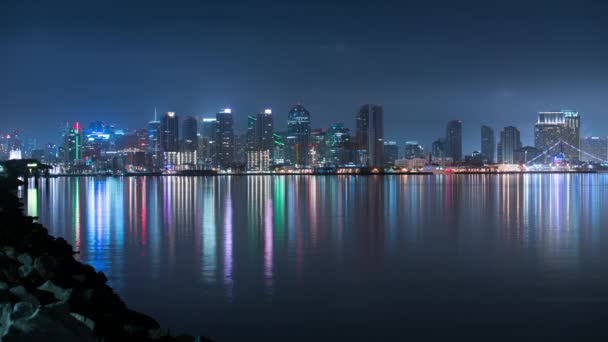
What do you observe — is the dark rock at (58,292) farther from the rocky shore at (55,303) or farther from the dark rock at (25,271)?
the dark rock at (25,271)

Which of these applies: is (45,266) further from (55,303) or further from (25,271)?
(55,303)

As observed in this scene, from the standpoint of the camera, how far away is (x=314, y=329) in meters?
9.24

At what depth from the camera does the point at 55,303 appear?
4.66m

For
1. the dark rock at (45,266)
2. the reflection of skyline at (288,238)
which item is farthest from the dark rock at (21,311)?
the reflection of skyline at (288,238)

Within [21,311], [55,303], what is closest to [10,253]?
[55,303]

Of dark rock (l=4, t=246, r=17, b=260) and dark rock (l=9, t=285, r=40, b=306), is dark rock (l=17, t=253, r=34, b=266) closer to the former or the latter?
dark rock (l=4, t=246, r=17, b=260)

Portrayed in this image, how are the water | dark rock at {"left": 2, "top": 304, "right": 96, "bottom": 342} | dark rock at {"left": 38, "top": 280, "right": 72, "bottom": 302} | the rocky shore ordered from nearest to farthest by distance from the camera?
dark rock at {"left": 2, "top": 304, "right": 96, "bottom": 342}
the rocky shore
dark rock at {"left": 38, "top": 280, "right": 72, "bottom": 302}
the water

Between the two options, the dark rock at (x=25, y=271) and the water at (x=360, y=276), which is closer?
the dark rock at (x=25, y=271)

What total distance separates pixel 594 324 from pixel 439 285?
3.33 metres

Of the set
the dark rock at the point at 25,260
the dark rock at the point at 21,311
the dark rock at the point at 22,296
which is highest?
the dark rock at the point at 21,311

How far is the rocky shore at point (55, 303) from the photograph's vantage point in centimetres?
408

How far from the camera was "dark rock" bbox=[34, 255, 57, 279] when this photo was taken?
26.9ft

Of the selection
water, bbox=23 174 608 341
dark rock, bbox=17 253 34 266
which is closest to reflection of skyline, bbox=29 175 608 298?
water, bbox=23 174 608 341

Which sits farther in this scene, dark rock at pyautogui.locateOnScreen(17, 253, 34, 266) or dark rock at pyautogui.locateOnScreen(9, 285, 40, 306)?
dark rock at pyautogui.locateOnScreen(17, 253, 34, 266)
